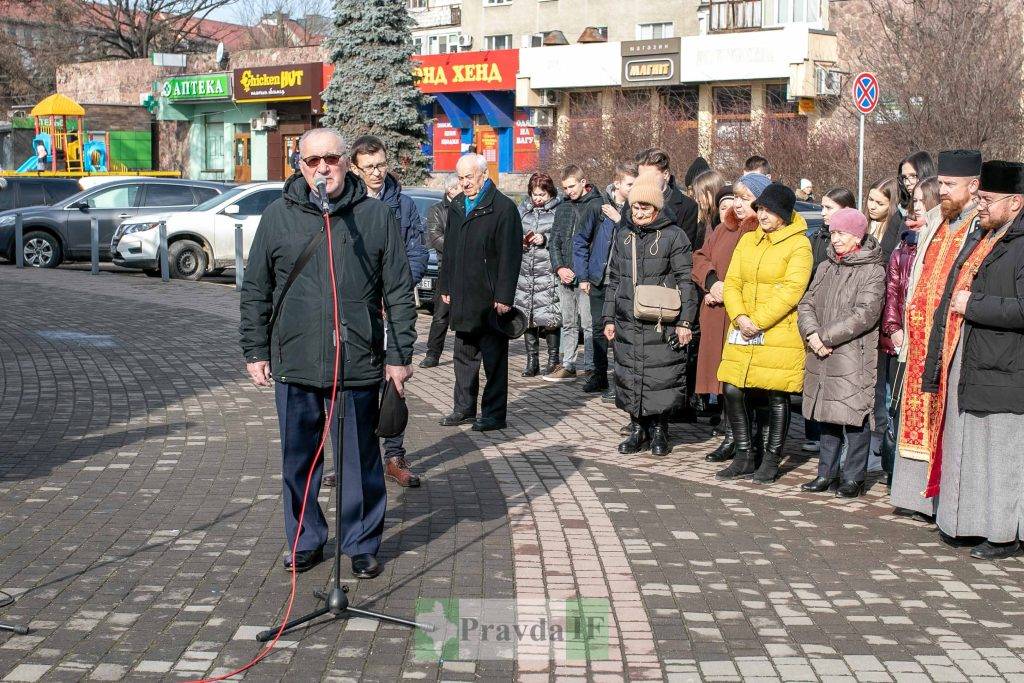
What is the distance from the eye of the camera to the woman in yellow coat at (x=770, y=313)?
27.2ft

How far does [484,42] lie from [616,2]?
709 centimetres

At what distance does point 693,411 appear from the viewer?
10250 millimetres

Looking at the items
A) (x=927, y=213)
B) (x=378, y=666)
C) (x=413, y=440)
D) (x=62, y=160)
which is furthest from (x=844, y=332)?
(x=62, y=160)

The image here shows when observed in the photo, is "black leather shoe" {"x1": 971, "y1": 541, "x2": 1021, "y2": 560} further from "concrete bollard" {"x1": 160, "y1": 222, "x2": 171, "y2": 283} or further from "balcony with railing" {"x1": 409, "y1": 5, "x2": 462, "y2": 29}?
"balcony with railing" {"x1": 409, "y1": 5, "x2": 462, "y2": 29}

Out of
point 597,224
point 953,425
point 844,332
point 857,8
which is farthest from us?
point 857,8

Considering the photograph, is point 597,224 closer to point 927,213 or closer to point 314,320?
point 927,213

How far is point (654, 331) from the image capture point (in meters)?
9.09

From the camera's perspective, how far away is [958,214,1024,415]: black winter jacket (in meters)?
6.68

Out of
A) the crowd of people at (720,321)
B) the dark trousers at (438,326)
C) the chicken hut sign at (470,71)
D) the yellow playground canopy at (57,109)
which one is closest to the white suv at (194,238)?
the dark trousers at (438,326)

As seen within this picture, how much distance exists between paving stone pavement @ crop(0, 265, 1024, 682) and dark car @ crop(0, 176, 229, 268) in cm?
1487

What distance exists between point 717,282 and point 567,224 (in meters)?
3.38

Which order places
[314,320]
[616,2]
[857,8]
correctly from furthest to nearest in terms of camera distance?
[616,2], [857,8], [314,320]

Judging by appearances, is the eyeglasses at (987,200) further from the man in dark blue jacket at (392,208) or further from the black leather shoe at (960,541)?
the man in dark blue jacket at (392,208)

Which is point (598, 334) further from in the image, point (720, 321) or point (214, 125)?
point (214, 125)
